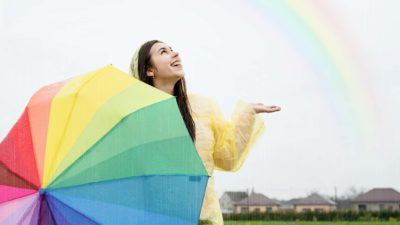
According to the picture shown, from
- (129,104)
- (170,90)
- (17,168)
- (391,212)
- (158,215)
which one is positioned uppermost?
(391,212)

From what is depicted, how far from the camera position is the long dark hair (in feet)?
11.9

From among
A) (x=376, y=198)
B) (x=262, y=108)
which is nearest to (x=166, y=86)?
(x=262, y=108)

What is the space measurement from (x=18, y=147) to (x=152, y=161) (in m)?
0.64

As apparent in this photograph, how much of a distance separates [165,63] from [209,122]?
1.33 ft

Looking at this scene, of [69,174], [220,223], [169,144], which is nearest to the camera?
[69,174]

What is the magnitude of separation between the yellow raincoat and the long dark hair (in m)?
0.08

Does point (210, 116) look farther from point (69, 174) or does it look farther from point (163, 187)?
point (69, 174)

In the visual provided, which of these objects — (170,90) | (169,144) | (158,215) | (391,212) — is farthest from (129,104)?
(391,212)

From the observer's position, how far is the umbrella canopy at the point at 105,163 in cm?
274

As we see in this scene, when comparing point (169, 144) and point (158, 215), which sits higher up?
point (169, 144)

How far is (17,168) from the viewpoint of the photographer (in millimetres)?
2955

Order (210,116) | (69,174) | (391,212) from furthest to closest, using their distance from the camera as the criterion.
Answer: (391,212)
(210,116)
(69,174)

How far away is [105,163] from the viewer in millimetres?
2803

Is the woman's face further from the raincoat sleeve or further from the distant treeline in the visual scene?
the distant treeline
